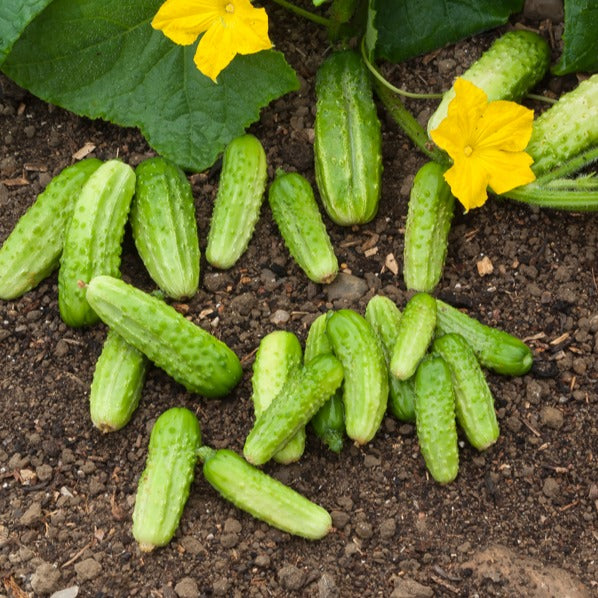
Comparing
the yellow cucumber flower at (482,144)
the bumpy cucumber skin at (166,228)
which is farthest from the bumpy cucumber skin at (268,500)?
the yellow cucumber flower at (482,144)

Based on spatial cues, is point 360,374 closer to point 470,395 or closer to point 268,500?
point 470,395

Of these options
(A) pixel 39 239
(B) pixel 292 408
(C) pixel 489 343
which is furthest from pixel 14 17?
(C) pixel 489 343

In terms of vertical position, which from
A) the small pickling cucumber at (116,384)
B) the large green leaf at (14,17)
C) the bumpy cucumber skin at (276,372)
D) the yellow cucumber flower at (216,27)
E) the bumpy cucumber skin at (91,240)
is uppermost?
the large green leaf at (14,17)

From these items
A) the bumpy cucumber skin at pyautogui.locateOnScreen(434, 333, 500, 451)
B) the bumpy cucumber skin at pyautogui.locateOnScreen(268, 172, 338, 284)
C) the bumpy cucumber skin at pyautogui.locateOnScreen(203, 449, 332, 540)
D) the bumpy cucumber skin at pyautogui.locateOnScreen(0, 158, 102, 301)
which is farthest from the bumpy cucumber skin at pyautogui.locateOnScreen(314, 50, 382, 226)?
the bumpy cucumber skin at pyautogui.locateOnScreen(203, 449, 332, 540)

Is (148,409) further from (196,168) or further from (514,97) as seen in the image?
(514,97)

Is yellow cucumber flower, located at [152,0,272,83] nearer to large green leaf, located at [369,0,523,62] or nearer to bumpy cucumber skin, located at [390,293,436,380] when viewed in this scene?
large green leaf, located at [369,0,523,62]

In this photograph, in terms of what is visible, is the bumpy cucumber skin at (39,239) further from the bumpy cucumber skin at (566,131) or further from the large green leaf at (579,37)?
the large green leaf at (579,37)
